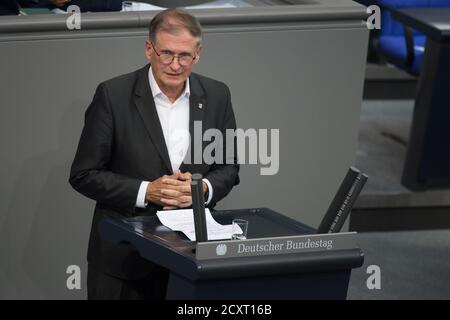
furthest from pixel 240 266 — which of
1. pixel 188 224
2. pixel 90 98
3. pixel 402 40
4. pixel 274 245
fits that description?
pixel 402 40

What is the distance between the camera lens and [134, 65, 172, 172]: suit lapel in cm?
378

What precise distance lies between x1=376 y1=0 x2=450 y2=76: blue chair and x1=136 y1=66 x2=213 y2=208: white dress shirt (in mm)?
3202

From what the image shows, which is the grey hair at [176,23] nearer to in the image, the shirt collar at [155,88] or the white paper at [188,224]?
the shirt collar at [155,88]

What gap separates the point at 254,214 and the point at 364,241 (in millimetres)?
2535

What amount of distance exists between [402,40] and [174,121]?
356 cm

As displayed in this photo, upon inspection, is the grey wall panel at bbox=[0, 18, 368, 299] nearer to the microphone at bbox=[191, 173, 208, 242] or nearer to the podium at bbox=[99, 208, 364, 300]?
the podium at bbox=[99, 208, 364, 300]

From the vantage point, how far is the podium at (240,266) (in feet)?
10.4

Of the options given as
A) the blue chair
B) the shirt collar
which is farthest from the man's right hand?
the blue chair

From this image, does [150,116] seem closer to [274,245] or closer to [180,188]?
[180,188]

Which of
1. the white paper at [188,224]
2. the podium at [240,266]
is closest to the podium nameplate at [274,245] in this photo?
the podium at [240,266]

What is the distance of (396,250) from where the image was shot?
6.07m

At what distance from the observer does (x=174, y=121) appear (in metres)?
3.84

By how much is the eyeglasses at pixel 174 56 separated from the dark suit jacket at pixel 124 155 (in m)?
0.18

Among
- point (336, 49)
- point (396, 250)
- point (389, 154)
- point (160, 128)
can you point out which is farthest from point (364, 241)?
point (160, 128)
